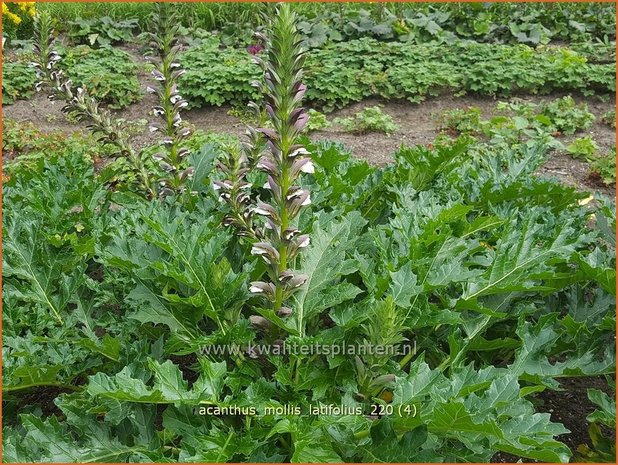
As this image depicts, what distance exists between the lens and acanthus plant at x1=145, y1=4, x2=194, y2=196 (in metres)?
3.62

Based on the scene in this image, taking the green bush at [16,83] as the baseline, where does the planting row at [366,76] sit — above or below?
above

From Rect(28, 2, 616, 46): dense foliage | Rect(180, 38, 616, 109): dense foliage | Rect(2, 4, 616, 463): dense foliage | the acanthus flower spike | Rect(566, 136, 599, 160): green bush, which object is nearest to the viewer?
the acanthus flower spike

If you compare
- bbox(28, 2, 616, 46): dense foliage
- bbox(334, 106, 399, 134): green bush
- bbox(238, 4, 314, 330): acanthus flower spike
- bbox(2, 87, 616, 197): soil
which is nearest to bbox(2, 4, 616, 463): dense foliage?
bbox(238, 4, 314, 330): acanthus flower spike

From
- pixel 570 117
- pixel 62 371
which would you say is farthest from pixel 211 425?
pixel 570 117

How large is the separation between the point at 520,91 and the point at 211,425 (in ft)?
24.1

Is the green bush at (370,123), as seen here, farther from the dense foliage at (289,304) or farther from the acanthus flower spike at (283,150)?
the acanthus flower spike at (283,150)

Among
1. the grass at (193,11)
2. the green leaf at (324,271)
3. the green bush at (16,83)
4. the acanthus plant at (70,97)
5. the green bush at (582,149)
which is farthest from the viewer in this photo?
the grass at (193,11)

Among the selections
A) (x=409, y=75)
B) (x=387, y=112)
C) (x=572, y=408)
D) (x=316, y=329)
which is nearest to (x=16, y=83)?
(x=387, y=112)

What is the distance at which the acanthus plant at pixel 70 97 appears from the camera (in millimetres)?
3797

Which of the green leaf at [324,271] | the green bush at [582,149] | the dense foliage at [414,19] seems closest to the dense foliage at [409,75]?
the dense foliage at [414,19]

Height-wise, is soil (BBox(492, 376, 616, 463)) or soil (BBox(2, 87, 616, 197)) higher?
soil (BBox(2, 87, 616, 197))

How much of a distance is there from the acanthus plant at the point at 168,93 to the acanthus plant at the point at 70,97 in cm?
24

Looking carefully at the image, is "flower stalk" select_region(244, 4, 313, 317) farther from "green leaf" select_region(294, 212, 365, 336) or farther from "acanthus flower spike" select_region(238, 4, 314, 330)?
"green leaf" select_region(294, 212, 365, 336)

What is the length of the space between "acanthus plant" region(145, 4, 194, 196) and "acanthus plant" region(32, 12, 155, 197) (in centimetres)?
24
